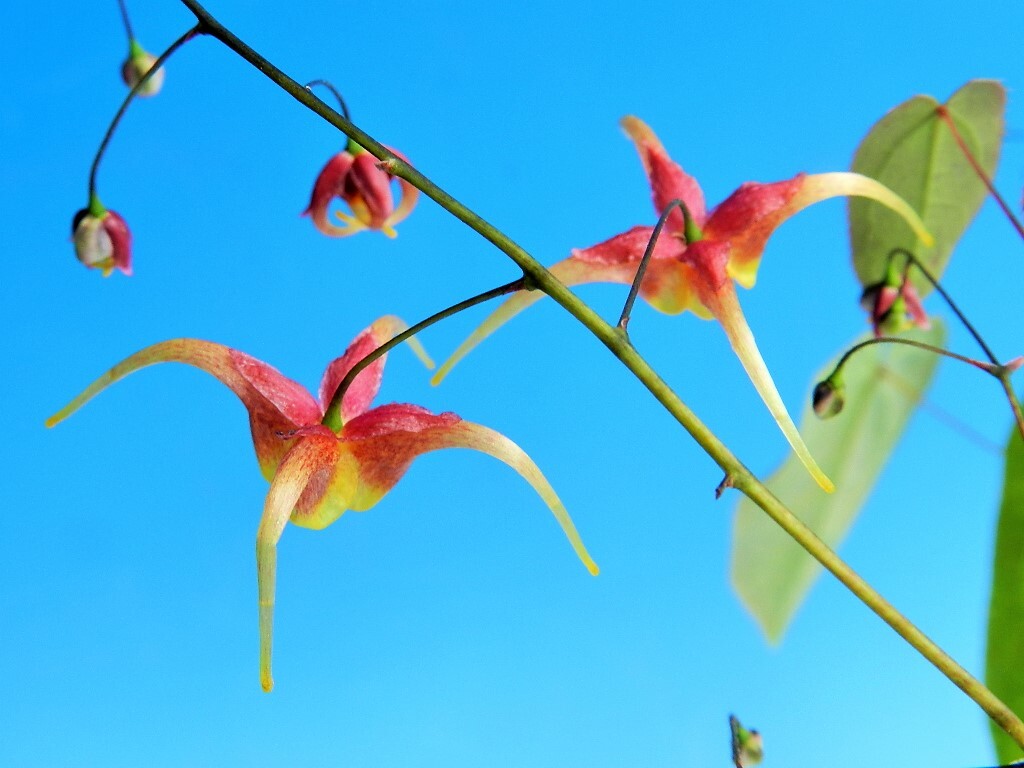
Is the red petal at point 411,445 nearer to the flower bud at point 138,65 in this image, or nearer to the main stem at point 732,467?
the main stem at point 732,467

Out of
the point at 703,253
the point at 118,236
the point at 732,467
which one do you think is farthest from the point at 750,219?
the point at 118,236

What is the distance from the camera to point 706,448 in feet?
1.34

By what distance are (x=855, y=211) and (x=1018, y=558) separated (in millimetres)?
320

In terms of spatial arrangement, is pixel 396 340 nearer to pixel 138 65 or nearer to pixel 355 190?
pixel 355 190

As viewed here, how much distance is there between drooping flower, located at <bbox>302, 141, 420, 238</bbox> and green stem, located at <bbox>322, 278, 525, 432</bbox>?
0.78 ft

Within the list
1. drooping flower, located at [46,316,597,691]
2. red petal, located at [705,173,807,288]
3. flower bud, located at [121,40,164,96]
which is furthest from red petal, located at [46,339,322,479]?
flower bud, located at [121,40,164,96]

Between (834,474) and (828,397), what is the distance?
0.29 metres

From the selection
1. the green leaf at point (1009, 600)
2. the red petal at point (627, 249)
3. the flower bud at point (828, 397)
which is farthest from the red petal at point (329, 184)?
the green leaf at point (1009, 600)

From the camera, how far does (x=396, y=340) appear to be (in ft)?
1.45

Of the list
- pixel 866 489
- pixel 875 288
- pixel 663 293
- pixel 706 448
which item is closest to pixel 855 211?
pixel 875 288

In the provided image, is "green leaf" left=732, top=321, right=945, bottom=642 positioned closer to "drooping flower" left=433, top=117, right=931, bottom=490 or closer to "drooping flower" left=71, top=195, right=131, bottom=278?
"drooping flower" left=433, top=117, right=931, bottom=490

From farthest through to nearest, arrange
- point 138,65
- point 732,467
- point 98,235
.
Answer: point 138,65
point 98,235
point 732,467

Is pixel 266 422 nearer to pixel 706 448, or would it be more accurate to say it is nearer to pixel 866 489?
pixel 706 448

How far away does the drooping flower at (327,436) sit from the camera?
1.50 feet
